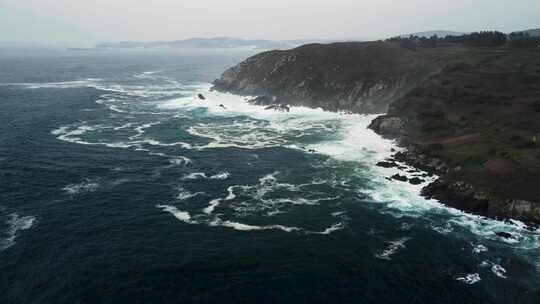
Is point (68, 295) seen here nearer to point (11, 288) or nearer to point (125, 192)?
point (11, 288)

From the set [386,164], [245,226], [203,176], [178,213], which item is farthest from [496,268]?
[203,176]

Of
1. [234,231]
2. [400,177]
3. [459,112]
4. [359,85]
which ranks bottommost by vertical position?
[234,231]

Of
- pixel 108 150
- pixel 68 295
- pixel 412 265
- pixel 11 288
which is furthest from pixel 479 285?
pixel 108 150

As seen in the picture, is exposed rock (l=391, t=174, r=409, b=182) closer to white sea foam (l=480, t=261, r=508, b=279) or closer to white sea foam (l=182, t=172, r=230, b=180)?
white sea foam (l=480, t=261, r=508, b=279)

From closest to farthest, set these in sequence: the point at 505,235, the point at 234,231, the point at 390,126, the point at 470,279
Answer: the point at 470,279
the point at 505,235
the point at 234,231
the point at 390,126

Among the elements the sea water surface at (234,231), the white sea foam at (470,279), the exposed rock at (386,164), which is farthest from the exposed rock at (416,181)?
the white sea foam at (470,279)

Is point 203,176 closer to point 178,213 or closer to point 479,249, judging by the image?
point 178,213
